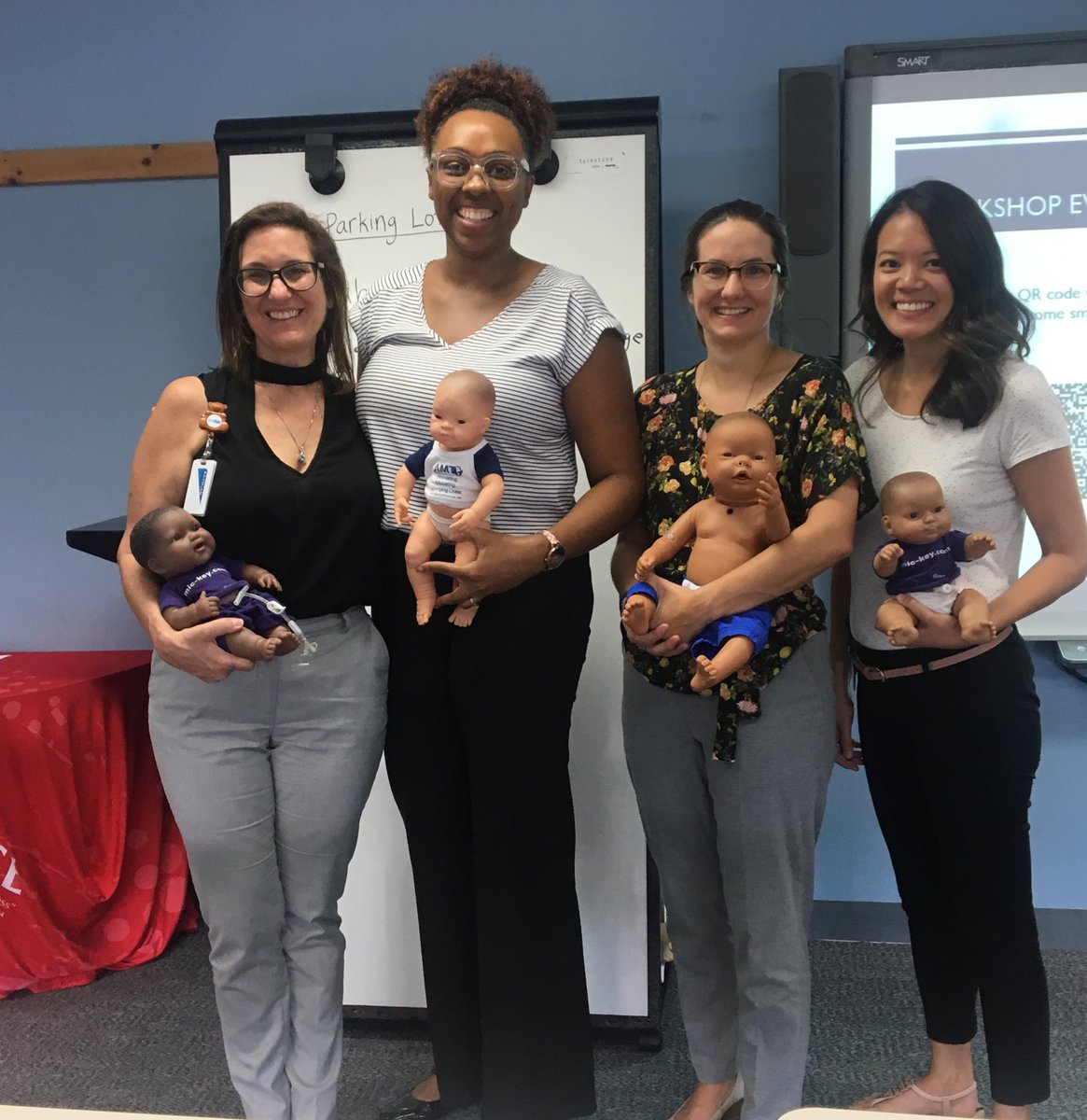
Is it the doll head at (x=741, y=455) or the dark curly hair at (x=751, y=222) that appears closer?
the doll head at (x=741, y=455)

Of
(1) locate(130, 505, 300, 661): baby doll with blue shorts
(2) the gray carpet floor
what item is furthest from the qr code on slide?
(1) locate(130, 505, 300, 661): baby doll with blue shorts

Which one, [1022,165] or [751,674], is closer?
[751,674]

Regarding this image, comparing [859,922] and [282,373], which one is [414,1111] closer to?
[859,922]

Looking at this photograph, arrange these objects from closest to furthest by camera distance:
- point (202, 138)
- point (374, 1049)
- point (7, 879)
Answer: point (374, 1049), point (7, 879), point (202, 138)

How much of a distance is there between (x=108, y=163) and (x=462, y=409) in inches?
71.5

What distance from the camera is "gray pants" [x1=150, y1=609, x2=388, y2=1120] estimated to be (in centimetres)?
138

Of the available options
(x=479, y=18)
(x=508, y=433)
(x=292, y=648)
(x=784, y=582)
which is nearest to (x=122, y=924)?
(x=292, y=648)

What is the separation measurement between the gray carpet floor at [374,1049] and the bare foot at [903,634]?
1.02 metres

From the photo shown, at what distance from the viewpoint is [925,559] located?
1365mm

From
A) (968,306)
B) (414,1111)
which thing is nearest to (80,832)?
(414,1111)

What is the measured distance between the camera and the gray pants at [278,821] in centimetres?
138

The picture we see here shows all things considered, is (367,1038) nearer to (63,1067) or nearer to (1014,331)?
(63,1067)

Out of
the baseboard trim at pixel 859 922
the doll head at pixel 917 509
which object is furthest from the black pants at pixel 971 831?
the baseboard trim at pixel 859 922

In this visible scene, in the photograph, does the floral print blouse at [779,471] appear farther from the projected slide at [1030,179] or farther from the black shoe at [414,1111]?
the projected slide at [1030,179]
